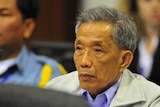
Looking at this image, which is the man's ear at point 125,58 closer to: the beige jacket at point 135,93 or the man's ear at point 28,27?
the beige jacket at point 135,93

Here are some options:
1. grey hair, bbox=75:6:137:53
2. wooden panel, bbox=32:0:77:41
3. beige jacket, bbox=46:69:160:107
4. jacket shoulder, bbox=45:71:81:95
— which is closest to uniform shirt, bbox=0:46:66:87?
jacket shoulder, bbox=45:71:81:95

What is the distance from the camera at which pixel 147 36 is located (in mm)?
3264

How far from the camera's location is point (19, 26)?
2709 mm

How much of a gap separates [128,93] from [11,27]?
1046mm

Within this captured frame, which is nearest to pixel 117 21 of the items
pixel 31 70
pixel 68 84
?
pixel 68 84

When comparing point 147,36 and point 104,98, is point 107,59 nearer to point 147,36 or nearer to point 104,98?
point 104,98

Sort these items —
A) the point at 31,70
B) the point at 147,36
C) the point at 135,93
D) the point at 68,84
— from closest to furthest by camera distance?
the point at 135,93 < the point at 68,84 < the point at 31,70 < the point at 147,36

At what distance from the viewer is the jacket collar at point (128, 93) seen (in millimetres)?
1765

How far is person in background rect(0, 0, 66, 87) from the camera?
256 centimetres

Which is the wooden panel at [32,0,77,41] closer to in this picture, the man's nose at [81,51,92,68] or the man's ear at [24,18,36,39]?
the man's ear at [24,18,36,39]

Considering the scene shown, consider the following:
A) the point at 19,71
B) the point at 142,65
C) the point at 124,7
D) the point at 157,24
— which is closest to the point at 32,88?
the point at 19,71

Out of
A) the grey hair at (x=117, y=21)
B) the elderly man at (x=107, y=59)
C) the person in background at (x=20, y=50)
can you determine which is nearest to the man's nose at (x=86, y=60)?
the elderly man at (x=107, y=59)

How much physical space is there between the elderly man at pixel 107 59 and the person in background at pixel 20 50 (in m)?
0.69

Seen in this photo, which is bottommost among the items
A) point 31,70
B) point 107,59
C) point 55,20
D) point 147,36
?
point 55,20
